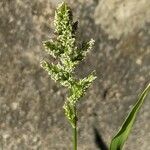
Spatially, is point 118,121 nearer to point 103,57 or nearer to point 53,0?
point 103,57

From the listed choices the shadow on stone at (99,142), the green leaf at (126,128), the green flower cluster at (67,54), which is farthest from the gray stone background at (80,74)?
the green flower cluster at (67,54)

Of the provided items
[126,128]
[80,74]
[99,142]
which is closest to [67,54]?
[126,128]

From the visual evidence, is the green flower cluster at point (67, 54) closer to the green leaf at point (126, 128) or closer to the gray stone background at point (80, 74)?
the green leaf at point (126, 128)

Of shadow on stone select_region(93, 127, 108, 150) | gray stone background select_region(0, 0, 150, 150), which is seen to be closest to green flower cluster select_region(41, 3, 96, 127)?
gray stone background select_region(0, 0, 150, 150)

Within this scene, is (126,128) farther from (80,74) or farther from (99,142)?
(99,142)

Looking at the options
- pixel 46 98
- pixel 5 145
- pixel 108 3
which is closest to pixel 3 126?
pixel 5 145

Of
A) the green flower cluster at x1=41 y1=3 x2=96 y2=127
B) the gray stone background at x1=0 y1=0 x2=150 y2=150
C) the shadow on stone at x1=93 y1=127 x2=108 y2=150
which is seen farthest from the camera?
the shadow on stone at x1=93 y1=127 x2=108 y2=150

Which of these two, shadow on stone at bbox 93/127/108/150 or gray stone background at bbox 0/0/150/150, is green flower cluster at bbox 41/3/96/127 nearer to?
gray stone background at bbox 0/0/150/150
